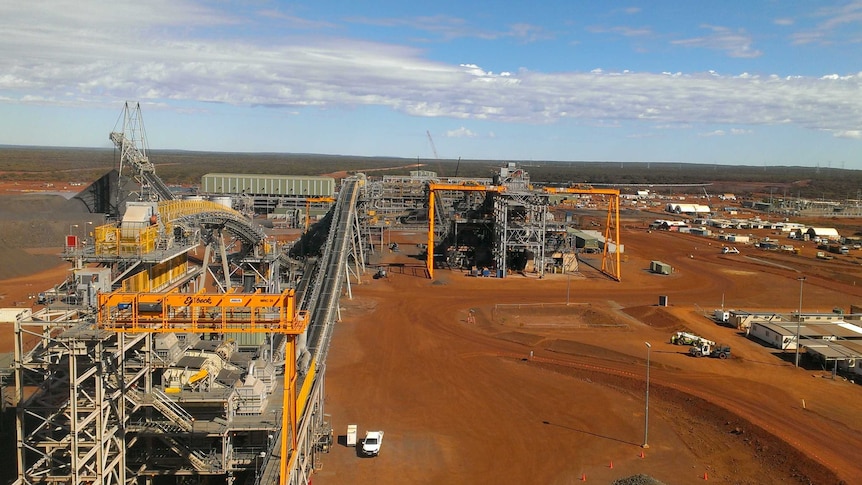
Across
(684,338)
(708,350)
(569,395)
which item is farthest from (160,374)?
(684,338)

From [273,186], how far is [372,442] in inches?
3534

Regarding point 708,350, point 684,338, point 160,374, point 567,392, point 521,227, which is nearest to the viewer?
point 160,374

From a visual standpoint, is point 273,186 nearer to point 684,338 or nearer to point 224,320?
point 684,338

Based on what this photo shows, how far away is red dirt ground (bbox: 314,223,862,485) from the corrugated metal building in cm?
5447

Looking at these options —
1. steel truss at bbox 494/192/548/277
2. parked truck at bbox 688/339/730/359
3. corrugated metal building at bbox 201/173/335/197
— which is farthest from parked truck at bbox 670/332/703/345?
corrugated metal building at bbox 201/173/335/197

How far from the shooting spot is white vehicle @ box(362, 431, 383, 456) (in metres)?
27.0

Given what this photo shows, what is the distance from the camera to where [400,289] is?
198 ft

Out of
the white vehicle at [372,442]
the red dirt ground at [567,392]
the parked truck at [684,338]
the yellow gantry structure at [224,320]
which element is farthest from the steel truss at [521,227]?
the yellow gantry structure at [224,320]

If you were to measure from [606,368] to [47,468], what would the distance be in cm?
3003

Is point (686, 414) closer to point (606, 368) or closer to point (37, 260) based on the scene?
point (606, 368)

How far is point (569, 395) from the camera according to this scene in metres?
34.9

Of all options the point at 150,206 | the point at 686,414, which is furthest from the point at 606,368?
the point at 150,206

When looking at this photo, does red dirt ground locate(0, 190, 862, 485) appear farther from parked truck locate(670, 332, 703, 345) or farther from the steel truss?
the steel truss

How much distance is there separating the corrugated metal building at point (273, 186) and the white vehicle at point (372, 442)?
275 feet
